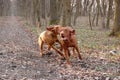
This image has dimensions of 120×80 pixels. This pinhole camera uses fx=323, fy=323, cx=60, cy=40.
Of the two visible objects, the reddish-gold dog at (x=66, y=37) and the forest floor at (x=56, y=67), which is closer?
the forest floor at (x=56, y=67)

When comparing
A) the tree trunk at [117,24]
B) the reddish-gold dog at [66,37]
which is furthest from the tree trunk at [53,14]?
the reddish-gold dog at [66,37]

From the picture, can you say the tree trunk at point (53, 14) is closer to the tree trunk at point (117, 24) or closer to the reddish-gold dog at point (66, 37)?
the tree trunk at point (117, 24)

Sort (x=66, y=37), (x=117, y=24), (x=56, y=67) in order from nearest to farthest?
1. (x=66, y=37)
2. (x=56, y=67)
3. (x=117, y=24)

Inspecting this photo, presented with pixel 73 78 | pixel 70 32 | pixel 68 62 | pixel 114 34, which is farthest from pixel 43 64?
pixel 114 34

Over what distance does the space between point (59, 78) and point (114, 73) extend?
1627 mm

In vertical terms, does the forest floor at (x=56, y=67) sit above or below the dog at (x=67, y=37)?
below

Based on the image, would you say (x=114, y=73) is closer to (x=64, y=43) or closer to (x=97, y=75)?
Result: (x=97, y=75)

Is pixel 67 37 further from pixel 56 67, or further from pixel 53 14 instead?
pixel 53 14

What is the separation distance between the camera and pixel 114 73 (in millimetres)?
9156

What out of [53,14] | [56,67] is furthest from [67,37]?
[53,14]

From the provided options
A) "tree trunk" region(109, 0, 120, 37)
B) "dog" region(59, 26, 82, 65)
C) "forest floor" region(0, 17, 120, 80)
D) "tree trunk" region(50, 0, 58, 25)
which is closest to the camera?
"forest floor" region(0, 17, 120, 80)

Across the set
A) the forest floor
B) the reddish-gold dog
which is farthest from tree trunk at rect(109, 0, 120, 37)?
the reddish-gold dog

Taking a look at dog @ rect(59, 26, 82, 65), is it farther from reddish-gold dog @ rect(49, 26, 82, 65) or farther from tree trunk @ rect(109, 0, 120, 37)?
tree trunk @ rect(109, 0, 120, 37)

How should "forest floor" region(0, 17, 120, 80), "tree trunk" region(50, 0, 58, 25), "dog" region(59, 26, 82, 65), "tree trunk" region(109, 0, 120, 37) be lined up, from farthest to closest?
"tree trunk" region(50, 0, 58, 25), "tree trunk" region(109, 0, 120, 37), "dog" region(59, 26, 82, 65), "forest floor" region(0, 17, 120, 80)
